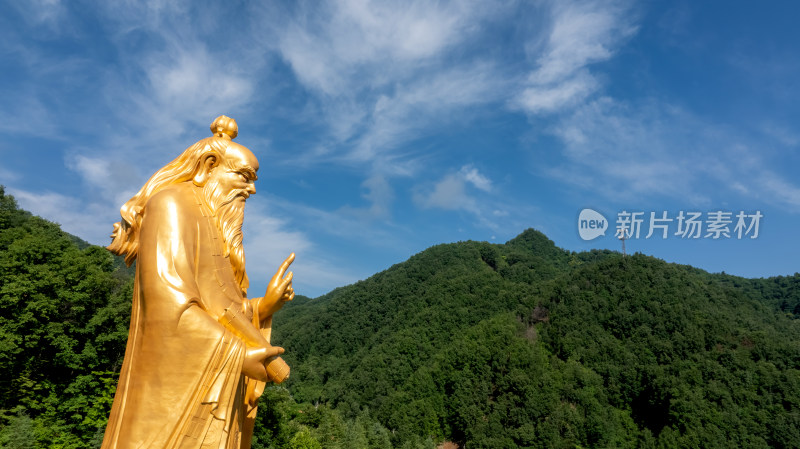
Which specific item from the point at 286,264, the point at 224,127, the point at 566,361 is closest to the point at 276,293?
the point at 286,264

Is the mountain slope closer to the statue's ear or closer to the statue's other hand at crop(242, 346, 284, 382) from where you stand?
the statue's other hand at crop(242, 346, 284, 382)

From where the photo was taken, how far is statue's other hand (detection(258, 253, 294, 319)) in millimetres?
4488

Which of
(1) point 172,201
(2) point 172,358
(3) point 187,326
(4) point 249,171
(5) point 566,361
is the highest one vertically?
(5) point 566,361

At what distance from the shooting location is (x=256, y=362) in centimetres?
371

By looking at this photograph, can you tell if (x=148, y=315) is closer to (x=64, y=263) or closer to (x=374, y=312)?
(x=64, y=263)

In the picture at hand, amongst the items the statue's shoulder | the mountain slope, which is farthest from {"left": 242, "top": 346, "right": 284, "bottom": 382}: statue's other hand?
the mountain slope

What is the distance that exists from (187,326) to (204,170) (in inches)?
60.0

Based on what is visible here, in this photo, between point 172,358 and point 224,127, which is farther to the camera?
point 224,127

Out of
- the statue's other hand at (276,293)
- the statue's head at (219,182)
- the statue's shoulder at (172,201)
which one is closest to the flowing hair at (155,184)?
the statue's head at (219,182)

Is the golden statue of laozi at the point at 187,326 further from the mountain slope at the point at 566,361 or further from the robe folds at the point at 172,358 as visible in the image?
the mountain slope at the point at 566,361

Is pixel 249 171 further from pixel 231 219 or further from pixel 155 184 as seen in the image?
pixel 155 184

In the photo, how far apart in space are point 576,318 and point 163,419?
48.2 meters

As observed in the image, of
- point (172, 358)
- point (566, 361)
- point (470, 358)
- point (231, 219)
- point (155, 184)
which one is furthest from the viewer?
point (566, 361)

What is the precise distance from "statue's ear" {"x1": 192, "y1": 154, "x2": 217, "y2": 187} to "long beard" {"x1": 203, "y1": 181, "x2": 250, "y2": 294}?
0.22 ft
